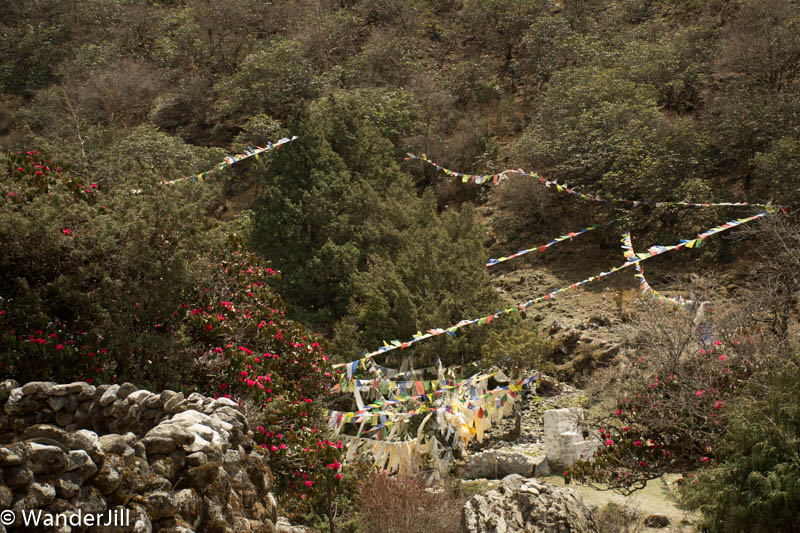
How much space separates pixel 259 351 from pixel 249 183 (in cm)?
1909

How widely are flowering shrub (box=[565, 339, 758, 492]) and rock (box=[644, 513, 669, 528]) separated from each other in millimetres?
827

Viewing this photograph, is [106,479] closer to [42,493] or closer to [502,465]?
[42,493]

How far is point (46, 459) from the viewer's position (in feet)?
13.9

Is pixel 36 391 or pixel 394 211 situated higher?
pixel 36 391

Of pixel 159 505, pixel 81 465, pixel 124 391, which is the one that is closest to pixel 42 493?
pixel 81 465

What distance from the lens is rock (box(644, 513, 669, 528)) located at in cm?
737

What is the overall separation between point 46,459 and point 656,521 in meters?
5.96

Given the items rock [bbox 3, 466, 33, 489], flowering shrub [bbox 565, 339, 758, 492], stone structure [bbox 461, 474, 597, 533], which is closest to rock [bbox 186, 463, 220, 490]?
rock [bbox 3, 466, 33, 489]

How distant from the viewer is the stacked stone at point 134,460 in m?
4.22

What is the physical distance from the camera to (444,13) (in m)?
35.2

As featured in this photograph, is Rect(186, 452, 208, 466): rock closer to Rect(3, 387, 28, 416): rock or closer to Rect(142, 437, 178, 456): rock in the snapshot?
Rect(142, 437, 178, 456): rock

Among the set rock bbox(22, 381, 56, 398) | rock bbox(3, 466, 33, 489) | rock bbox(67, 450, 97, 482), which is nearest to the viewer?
rock bbox(3, 466, 33, 489)

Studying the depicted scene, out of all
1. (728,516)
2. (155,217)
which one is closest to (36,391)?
(155,217)

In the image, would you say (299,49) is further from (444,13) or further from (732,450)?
(732,450)
